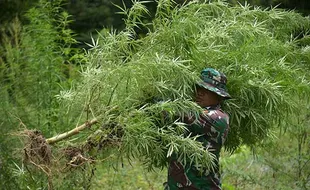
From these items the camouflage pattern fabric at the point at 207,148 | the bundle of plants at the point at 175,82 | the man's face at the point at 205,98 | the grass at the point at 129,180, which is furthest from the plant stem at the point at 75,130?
the grass at the point at 129,180

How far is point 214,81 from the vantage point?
430 cm

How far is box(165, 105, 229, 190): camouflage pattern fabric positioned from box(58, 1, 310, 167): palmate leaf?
14cm

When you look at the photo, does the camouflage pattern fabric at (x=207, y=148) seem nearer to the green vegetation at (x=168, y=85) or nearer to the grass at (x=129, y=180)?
the green vegetation at (x=168, y=85)

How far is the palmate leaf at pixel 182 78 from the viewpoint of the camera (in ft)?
13.8

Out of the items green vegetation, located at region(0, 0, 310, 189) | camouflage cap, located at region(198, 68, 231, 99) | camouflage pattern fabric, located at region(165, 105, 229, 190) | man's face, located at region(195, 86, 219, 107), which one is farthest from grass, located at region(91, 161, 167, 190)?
camouflage cap, located at region(198, 68, 231, 99)

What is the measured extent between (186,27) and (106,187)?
164 inches

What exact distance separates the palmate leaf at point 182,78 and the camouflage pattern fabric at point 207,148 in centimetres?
14

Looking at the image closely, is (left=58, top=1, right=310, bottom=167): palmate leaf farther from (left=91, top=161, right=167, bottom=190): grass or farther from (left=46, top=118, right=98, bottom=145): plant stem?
(left=91, top=161, right=167, bottom=190): grass

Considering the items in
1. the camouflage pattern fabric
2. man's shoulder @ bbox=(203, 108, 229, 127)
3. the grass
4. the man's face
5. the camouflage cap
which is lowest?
the grass

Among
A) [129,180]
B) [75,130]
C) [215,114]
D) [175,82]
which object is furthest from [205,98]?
[129,180]

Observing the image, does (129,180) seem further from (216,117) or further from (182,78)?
(182,78)

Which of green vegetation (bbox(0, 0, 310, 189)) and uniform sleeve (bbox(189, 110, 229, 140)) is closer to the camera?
green vegetation (bbox(0, 0, 310, 189))

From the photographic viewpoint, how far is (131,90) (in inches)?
171

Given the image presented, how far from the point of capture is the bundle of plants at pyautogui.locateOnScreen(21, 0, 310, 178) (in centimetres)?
420
